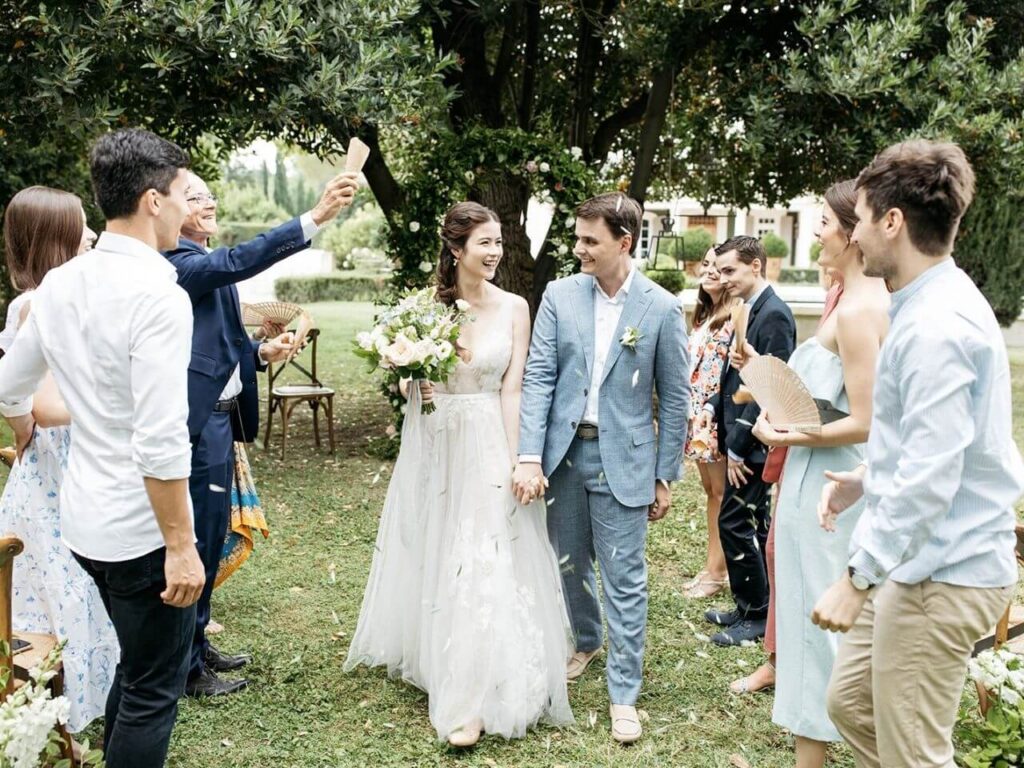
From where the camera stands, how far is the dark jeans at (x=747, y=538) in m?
4.88

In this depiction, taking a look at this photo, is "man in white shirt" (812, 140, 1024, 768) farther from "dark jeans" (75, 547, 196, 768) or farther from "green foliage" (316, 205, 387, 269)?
"green foliage" (316, 205, 387, 269)

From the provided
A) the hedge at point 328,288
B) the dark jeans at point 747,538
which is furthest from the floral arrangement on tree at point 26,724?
the hedge at point 328,288

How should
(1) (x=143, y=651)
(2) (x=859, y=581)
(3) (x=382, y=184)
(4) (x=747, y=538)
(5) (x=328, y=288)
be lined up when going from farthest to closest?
(5) (x=328, y=288)
(3) (x=382, y=184)
(4) (x=747, y=538)
(1) (x=143, y=651)
(2) (x=859, y=581)

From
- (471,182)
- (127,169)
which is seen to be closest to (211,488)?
(127,169)

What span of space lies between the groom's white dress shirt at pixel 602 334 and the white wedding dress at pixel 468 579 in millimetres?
319

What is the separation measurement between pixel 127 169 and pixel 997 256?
16833mm

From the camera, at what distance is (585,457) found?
4.04 meters

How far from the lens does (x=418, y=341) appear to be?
3.98 meters

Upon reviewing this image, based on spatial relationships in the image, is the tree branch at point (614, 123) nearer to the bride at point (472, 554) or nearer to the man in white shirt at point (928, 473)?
the bride at point (472, 554)

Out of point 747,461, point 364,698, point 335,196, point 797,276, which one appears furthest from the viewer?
point 797,276

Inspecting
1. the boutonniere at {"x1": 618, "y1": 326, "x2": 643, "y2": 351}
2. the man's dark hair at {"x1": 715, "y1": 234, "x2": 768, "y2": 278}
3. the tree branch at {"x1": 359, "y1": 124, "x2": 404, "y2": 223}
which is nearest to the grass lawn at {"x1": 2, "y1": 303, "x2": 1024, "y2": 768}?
the boutonniere at {"x1": 618, "y1": 326, "x2": 643, "y2": 351}

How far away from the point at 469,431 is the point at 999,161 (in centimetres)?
653

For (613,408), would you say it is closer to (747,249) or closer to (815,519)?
(815,519)

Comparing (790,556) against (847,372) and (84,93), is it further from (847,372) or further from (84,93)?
(84,93)
